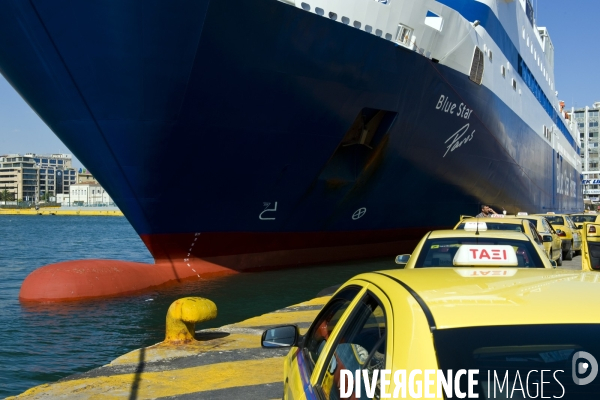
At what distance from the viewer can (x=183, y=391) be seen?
5348 millimetres

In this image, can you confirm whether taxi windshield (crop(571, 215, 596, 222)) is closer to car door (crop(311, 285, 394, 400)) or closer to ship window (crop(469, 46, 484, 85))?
ship window (crop(469, 46, 484, 85))

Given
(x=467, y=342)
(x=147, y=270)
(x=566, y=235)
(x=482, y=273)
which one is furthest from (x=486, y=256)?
(x=566, y=235)

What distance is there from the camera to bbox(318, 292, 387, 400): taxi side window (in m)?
2.42

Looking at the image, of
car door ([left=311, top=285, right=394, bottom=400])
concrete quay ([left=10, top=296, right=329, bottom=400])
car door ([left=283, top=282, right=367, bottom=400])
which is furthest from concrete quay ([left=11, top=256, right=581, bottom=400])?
car door ([left=311, top=285, right=394, bottom=400])

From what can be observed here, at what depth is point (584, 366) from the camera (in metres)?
2.08

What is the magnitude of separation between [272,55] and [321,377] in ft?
33.6

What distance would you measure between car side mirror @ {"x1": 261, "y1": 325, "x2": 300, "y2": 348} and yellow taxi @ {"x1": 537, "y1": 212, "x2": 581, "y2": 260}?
52.3 ft

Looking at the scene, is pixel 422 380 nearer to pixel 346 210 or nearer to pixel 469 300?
pixel 469 300

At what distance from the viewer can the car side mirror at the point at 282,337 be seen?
3424mm

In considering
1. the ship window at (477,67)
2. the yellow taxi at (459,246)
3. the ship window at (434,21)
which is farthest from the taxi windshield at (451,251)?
the ship window at (477,67)

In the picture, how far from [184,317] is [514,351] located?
204 inches

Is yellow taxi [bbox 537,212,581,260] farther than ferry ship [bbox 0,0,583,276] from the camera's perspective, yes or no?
Yes

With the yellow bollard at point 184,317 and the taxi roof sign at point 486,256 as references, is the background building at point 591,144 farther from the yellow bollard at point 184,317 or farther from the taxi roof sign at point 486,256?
the taxi roof sign at point 486,256

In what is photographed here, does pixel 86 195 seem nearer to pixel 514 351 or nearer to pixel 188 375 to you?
pixel 188 375
